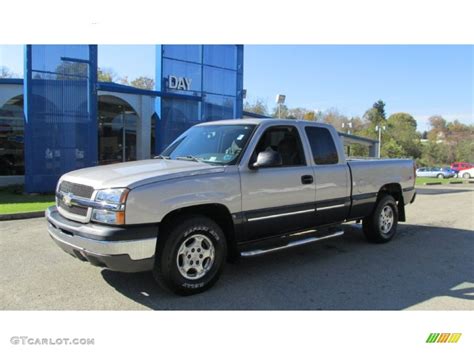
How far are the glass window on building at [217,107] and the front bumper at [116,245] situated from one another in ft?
47.4

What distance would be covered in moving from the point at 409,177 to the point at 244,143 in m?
4.07

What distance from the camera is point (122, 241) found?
3816mm

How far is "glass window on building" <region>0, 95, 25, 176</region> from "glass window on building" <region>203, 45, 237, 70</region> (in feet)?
26.4

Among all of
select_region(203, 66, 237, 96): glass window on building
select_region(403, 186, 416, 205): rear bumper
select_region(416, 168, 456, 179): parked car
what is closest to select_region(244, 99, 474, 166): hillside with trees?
select_region(416, 168, 456, 179): parked car

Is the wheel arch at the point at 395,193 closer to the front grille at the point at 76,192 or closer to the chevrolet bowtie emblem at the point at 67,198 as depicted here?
the front grille at the point at 76,192

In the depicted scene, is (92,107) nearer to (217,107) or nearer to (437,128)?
(217,107)

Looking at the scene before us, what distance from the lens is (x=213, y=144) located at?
5293 millimetres

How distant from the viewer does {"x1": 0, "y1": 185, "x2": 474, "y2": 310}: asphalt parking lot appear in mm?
4164

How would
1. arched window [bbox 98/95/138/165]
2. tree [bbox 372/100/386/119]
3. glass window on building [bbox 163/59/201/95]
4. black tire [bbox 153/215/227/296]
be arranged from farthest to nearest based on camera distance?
tree [bbox 372/100/386/119]
arched window [bbox 98/95/138/165]
glass window on building [bbox 163/59/201/95]
black tire [bbox 153/215/227/296]

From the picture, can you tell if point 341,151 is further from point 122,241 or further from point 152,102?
point 152,102

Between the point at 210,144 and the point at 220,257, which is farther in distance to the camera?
the point at 210,144
